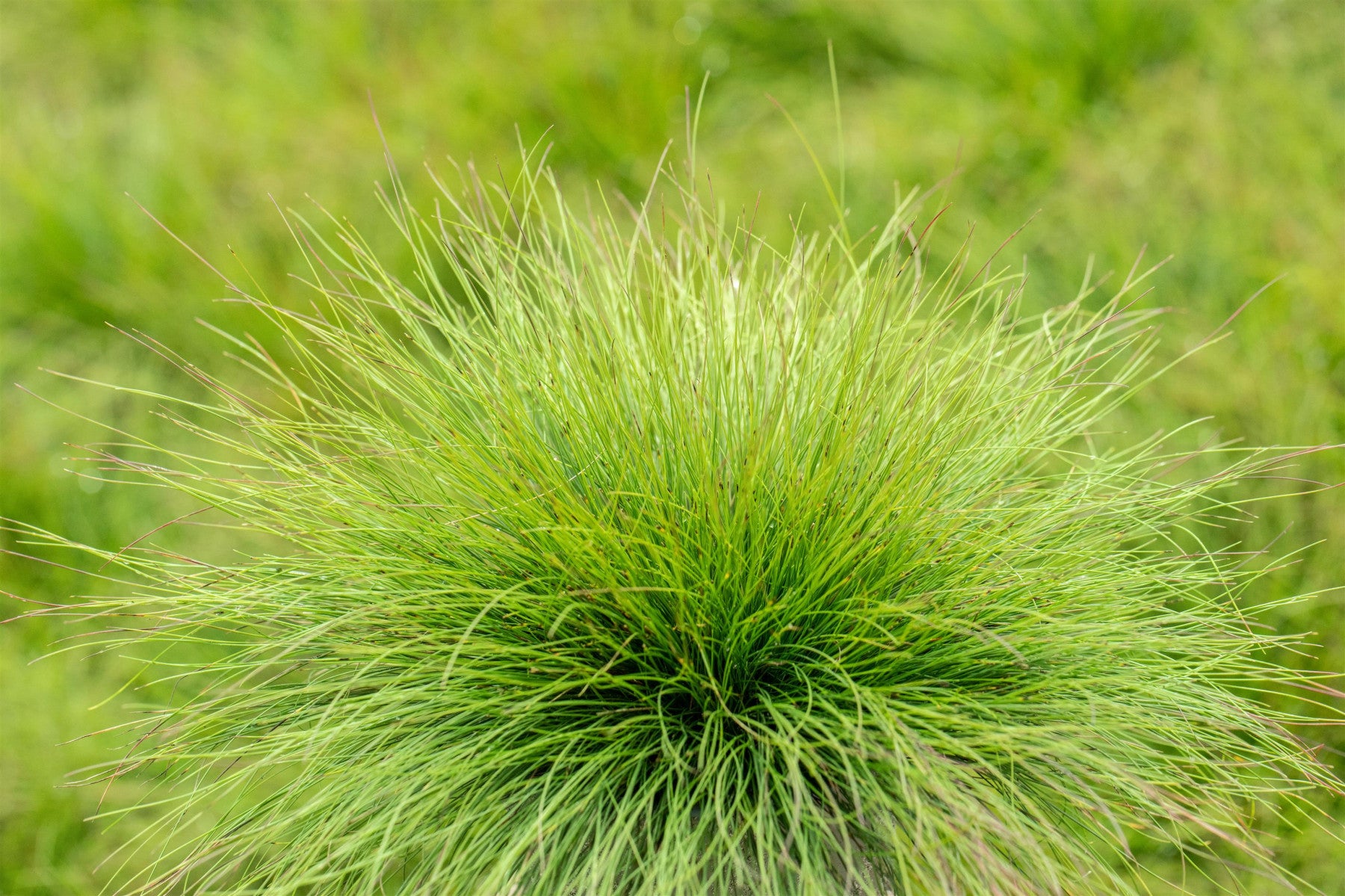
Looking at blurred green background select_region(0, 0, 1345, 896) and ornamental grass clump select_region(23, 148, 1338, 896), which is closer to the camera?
ornamental grass clump select_region(23, 148, 1338, 896)

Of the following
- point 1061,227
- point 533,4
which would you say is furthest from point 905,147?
point 533,4

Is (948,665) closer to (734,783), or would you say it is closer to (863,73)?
(734,783)

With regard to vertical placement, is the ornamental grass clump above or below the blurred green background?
below

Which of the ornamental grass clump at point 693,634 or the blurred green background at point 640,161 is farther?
the blurred green background at point 640,161

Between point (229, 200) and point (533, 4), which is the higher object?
point (533, 4)

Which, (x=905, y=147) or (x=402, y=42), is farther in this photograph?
(x=402, y=42)
